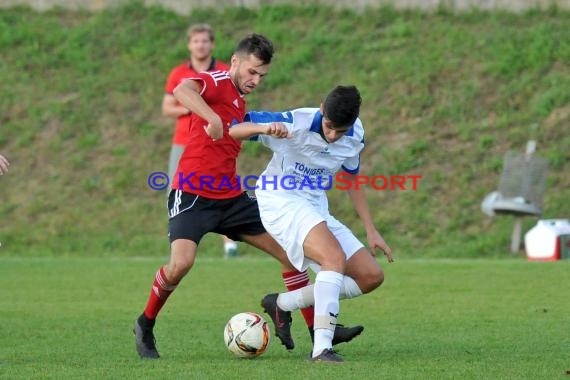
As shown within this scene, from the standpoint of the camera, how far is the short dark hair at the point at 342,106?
6684mm

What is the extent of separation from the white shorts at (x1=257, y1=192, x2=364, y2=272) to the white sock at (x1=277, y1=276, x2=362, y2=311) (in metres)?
0.15

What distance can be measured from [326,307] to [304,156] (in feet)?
3.07

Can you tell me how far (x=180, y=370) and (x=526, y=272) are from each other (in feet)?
20.8

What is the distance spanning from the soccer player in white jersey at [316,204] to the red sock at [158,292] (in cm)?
68

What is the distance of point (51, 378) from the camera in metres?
6.14

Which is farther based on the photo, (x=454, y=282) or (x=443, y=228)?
(x=443, y=228)

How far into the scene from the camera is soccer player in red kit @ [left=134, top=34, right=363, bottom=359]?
287 inches

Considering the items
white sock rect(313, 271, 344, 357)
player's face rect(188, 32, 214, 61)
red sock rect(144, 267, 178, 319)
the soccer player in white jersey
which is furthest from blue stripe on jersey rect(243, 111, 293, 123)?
player's face rect(188, 32, 214, 61)

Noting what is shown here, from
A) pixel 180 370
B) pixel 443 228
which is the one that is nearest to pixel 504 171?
pixel 443 228

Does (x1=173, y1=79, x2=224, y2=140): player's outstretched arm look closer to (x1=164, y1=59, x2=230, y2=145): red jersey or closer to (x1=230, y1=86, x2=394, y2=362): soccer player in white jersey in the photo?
(x1=230, y1=86, x2=394, y2=362): soccer player in white jersey

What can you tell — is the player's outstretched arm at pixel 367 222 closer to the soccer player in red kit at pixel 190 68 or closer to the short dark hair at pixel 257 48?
the short dark hair at pixel 257 48

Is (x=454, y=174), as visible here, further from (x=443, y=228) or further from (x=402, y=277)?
(x=402, y=277)

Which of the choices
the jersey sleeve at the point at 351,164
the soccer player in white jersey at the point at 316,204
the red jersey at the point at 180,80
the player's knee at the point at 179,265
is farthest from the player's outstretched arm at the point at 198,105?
the red jersey at the point at 180,80

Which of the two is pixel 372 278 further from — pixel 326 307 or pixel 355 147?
pixel 355 147
